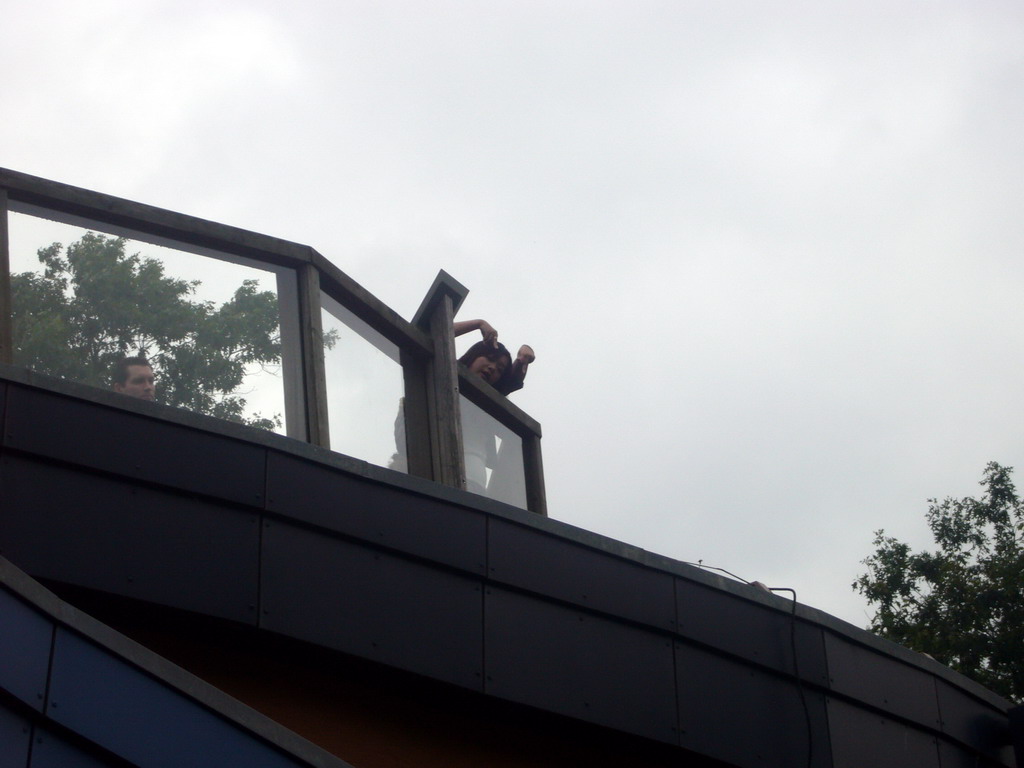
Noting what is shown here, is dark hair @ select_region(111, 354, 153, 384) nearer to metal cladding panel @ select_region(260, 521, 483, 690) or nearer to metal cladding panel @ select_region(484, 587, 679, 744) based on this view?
metal cladding panel @ select_region(260, 521, 483, 690)

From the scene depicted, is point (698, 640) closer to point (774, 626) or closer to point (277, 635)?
point (774, 626)

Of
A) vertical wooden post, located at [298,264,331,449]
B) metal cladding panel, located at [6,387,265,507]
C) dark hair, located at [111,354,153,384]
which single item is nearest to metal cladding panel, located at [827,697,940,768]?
vertical wooden post, located at [298,264,331,449]

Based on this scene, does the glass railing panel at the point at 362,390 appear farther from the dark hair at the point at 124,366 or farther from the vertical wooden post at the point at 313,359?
the dark hair at the point at 124,366

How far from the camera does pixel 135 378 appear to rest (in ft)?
22.7

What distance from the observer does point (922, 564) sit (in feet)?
89.1

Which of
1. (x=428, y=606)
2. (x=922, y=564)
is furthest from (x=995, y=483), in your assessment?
(x=428, y=606)

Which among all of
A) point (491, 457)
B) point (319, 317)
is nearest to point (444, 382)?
point (491, 457)

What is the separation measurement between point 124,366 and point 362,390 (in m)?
1.79

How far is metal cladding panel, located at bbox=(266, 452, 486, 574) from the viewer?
6.77 m

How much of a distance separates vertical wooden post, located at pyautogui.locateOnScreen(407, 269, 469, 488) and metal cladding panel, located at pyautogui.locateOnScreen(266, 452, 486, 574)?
4.44 feet

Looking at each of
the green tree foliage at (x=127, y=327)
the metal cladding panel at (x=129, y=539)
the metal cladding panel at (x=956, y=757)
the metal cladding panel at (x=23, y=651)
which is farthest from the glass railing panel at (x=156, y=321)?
the metal cladding panel at (x=956, y=757)

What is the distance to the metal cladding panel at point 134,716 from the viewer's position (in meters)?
4.50

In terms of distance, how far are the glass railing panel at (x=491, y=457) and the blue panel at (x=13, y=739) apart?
4762 mm

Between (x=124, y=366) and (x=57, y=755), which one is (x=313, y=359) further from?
(x=57, y=755)
